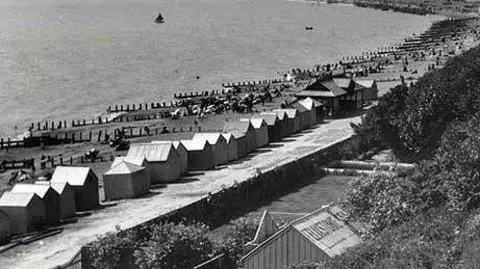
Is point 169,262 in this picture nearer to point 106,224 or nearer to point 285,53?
point 106,224

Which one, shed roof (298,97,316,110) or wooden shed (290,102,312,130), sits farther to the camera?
shed roof (298,97,316,110)

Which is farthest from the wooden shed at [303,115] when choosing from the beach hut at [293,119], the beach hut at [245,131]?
the beach hut at [245,131]

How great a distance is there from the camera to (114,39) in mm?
187750

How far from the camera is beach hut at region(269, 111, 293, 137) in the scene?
196 ft

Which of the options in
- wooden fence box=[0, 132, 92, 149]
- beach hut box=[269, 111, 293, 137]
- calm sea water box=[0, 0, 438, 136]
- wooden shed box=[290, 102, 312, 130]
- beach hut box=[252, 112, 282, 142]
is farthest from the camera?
calm sea water box=[0, 0, 438, 136]

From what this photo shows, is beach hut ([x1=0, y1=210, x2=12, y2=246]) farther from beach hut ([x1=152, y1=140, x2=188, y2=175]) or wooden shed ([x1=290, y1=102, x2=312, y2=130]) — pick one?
wooden shed ([x1=290, y1=102, x2=312, y2=130])

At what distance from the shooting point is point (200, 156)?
50.3 meters

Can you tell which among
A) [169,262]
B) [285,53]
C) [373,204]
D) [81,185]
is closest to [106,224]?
[81,185]

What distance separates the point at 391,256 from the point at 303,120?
41.6 metres

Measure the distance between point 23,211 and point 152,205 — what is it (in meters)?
6.31

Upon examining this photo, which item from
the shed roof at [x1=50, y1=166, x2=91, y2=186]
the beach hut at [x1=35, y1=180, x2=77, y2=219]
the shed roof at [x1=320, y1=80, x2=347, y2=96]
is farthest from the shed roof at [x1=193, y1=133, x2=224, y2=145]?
the shed roof at [x1=320, y1=80, x2=347, y2=96]

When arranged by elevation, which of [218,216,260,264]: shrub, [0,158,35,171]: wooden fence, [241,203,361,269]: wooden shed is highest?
[241,203,361,269]: wooden shed

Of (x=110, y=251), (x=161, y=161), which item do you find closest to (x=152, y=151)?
(x=161, y=161)

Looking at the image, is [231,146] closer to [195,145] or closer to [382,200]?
[195,145]
